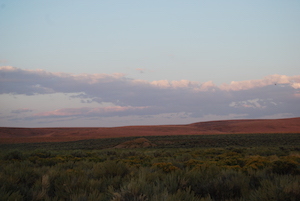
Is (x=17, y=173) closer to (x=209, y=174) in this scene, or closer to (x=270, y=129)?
(x=209, y=174)

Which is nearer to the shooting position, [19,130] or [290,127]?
[290,127]

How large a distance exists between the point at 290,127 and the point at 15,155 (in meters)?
87.0

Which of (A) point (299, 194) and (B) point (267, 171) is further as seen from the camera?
(B) point (267, 171)

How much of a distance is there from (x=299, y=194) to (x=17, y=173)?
675 cm

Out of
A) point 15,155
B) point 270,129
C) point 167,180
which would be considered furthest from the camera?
point 270,129

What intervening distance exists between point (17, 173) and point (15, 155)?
33.1ft

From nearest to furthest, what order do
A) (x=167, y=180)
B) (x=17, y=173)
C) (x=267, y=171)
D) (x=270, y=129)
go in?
(x=167, y=180)
(x=17, y=173)
(x=267, y=171)
(x=270, y=129)

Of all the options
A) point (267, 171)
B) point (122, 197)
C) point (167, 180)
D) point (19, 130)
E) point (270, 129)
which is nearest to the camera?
point (122, 197)

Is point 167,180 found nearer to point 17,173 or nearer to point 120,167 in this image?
point 120,167

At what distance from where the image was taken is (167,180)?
21.2ft

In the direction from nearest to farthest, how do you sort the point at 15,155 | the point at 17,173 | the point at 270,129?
1. the point at 17,173
2. the point at 15,155
3. the point at 270,129

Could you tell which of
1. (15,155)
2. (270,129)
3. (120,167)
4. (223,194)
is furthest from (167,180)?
(270,129)

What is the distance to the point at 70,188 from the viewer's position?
19.6 ft

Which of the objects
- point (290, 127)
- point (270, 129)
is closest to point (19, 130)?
point (270, 129)
